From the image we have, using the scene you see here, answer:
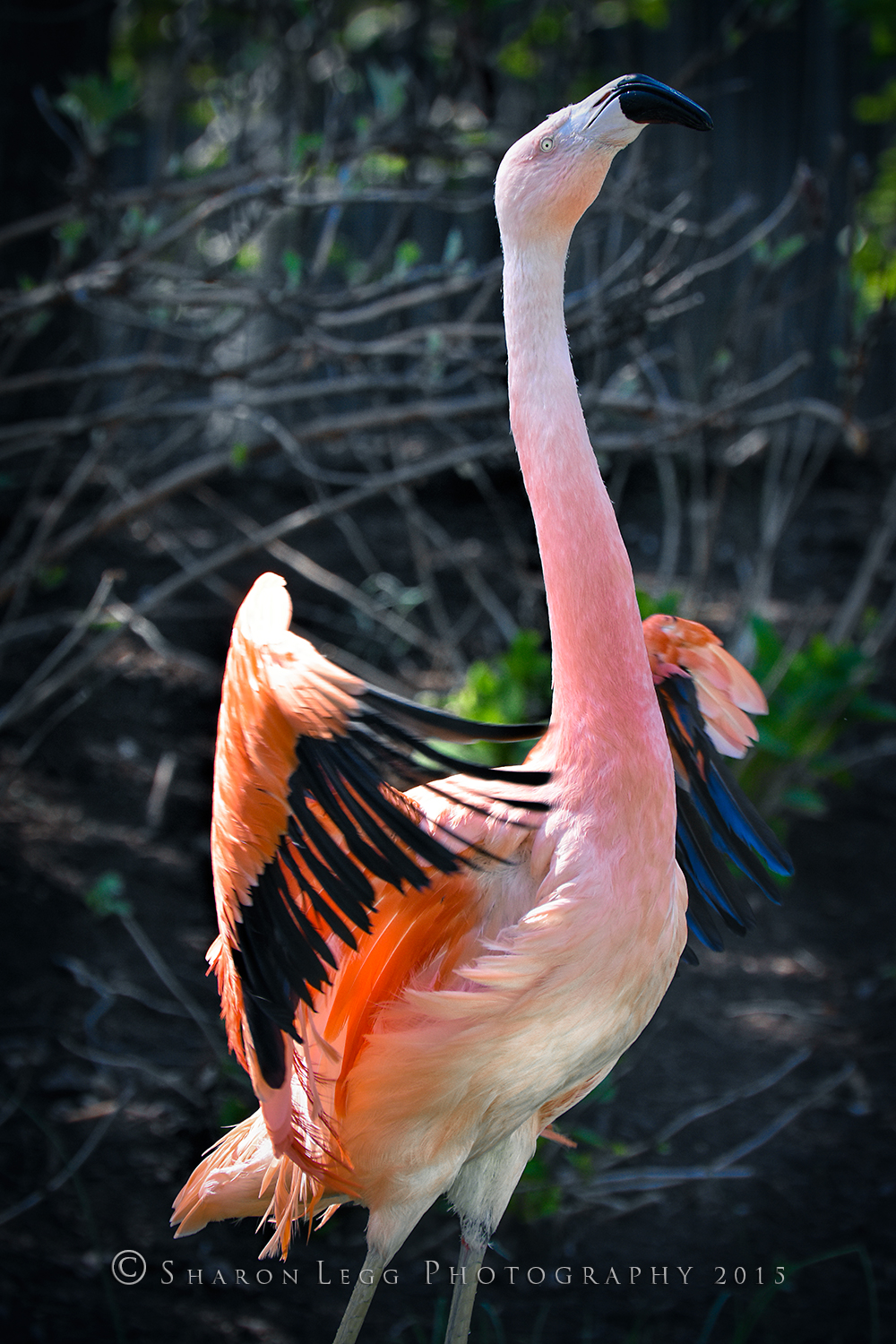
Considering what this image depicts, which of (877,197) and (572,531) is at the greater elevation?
(877,197)

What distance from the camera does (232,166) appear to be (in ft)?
12.0

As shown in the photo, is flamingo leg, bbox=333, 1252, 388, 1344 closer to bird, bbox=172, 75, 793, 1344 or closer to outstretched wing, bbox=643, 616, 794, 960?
bird, bbox=172, 75, 793, 1344

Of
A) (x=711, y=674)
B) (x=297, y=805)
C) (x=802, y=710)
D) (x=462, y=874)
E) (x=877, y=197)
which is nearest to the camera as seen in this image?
(x=297, y=805)

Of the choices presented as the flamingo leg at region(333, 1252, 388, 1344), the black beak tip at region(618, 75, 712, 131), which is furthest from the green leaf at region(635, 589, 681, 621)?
the flamingo leg at region(333, 1252, 388, 1344)

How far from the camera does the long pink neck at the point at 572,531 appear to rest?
1.91 metres

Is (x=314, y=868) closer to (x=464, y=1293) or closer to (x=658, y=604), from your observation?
(x=464, y=1293)

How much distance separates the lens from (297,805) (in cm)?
163

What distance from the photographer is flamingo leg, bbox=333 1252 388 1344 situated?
211 cm

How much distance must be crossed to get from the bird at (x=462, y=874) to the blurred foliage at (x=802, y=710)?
2.31 m

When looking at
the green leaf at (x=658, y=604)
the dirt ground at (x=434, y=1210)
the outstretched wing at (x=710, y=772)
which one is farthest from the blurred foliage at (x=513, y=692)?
the outstretched wing at (x=710, y=772)

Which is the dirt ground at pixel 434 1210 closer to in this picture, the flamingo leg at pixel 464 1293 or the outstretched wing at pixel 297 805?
the flamingo leg at pixel 464 1293

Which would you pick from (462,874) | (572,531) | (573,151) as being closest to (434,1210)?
(462,874)

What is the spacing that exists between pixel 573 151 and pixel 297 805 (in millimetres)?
1137

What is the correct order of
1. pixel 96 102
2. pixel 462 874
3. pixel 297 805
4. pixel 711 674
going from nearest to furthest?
1. pixel 297 805
2. pixel 462 874
3. pixel 711 674
4. pixel 96 102
